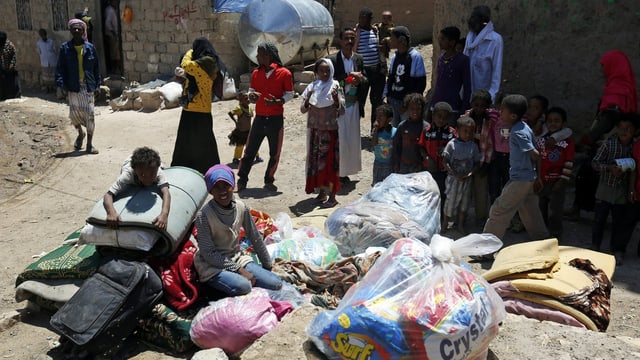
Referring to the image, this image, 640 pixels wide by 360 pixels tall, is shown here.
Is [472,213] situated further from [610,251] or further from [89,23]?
[89,23]

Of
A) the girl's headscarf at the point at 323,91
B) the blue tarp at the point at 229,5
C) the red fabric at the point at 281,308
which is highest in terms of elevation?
the blue tarp at the point at 229,5

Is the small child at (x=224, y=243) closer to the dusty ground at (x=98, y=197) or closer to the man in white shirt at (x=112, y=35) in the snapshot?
the dusty ground at (x=98, y=197)

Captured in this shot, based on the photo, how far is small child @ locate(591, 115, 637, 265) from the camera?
5.05 meters

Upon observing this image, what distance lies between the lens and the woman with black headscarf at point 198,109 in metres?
6.83

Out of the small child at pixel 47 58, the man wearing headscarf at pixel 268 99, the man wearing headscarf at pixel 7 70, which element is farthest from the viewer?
the small child at pixel 47 58

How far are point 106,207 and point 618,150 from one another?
4.01m

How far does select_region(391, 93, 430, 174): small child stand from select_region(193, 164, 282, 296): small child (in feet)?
7.02

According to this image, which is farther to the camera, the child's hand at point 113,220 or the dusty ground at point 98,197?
the child's hand at point 113,220

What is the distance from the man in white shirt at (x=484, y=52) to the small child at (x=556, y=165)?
0.80 m

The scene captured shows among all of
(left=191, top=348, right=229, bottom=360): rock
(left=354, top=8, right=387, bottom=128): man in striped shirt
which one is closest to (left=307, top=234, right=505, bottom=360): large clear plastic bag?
(left=191, top=348, right=229, bottom=360): rock

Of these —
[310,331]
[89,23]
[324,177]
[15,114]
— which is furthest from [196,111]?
[89,23]

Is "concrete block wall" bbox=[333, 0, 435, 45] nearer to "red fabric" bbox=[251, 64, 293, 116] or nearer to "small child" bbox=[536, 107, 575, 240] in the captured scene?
"red fabric" bbox=[251, 64, 293, 116]

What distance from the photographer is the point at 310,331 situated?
3205 millimetres

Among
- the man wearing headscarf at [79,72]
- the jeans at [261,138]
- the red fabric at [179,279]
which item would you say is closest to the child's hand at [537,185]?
the red fabric at [179,279]
